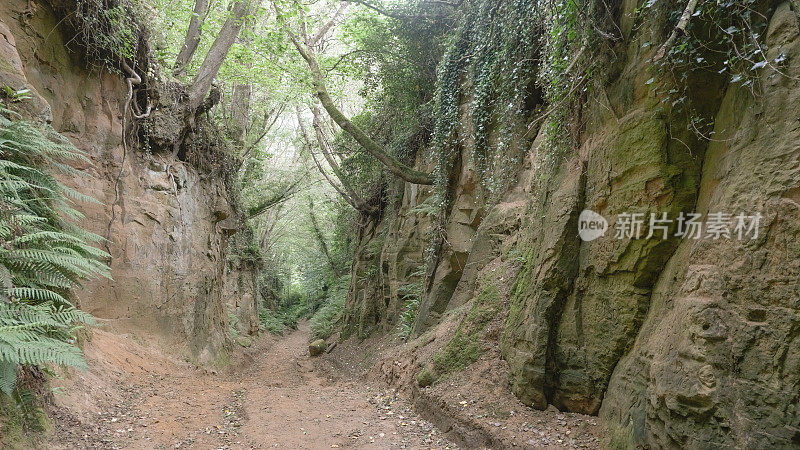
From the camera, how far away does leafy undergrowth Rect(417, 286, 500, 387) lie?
19.4 feet

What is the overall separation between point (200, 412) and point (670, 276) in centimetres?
584

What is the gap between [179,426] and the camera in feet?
16.5

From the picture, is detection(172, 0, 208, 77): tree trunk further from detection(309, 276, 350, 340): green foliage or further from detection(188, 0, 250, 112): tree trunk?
detection(309, 276, 350, 340): green foliage

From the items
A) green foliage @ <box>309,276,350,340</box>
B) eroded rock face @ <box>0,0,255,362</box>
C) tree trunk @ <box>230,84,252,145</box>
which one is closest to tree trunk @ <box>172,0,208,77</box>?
eroded rock face @ <box>0,0,255,362</box>

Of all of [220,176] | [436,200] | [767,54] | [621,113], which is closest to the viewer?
[767,54]

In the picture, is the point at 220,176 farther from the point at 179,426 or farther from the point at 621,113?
the point at 621,113

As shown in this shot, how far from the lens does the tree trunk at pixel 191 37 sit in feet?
30.8

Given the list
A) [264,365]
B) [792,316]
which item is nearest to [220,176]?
[264,365]

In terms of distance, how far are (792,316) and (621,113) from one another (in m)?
2.40

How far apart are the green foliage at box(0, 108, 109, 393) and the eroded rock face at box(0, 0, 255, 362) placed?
0.87 metres

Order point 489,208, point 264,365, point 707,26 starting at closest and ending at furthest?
1. point 707,26
2. point 489,208
3. point 264,365

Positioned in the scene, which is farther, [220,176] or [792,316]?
[220,176]

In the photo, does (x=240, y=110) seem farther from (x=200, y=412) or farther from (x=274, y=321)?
(x=200, y=412)

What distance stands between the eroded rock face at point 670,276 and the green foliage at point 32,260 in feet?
14.4
